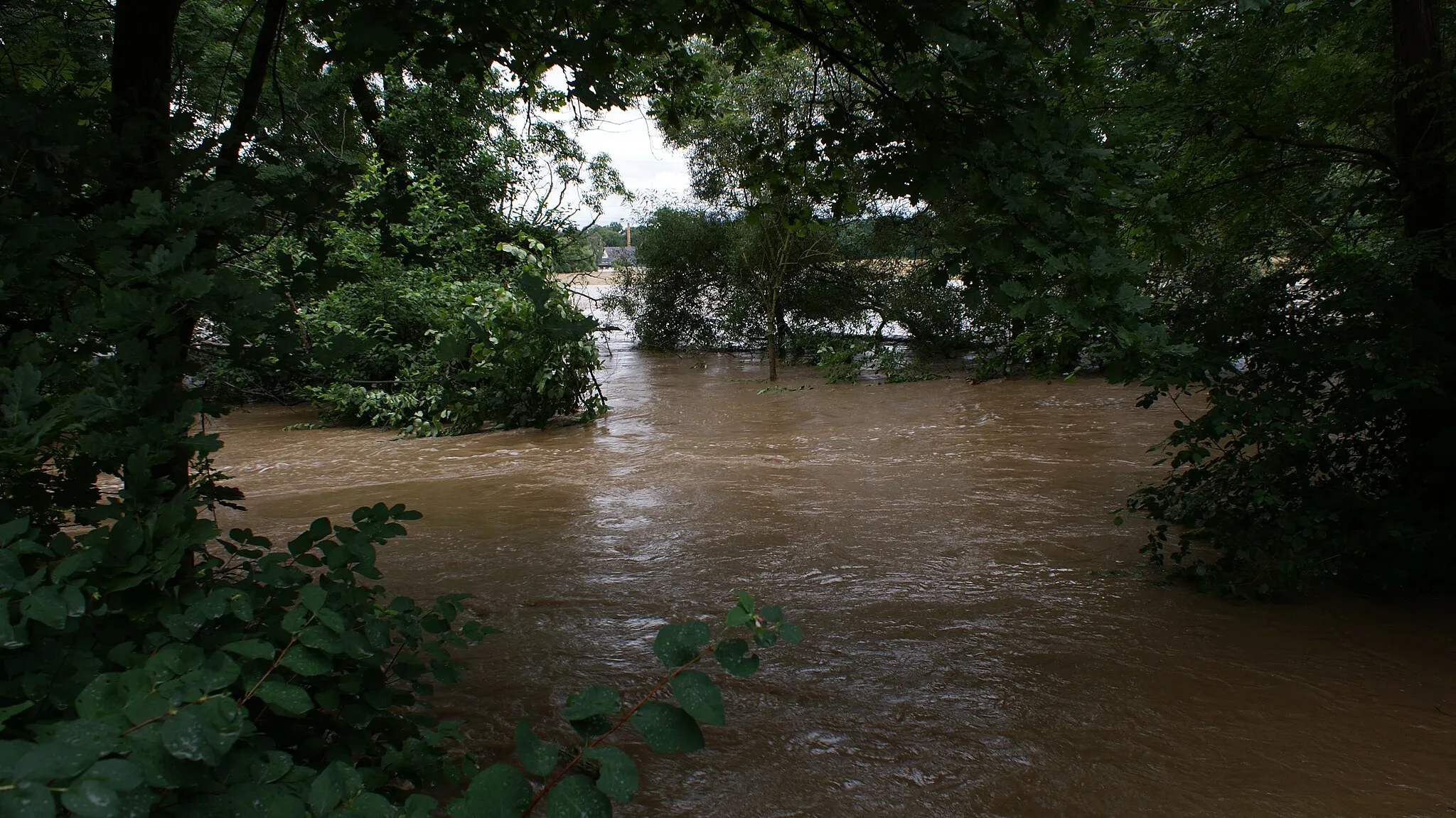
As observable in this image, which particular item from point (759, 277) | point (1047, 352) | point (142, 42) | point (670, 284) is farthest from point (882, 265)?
point (142, 42)

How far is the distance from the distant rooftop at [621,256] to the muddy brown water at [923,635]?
12.0 metres

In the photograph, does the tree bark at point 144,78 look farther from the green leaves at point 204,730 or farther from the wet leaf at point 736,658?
the wet leaf at point 736,658

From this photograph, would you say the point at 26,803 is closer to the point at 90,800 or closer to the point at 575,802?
the point at 90,800

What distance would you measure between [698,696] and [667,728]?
7 centimetres

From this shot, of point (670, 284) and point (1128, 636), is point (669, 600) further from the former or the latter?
point (670, 284)

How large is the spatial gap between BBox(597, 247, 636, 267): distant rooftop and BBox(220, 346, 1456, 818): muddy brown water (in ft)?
39.4

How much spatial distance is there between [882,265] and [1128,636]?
14.3 metres

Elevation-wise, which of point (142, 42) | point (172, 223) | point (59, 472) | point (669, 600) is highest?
point (142, 42)

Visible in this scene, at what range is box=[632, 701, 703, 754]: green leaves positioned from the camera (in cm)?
142

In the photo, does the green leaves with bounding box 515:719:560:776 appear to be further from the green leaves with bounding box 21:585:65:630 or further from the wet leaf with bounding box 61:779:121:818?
the green leaves with bounding box 21:585:65:630

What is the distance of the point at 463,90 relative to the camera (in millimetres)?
5289

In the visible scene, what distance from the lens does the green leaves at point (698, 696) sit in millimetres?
1430

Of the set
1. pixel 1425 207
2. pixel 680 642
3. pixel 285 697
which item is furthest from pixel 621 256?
pixel 680 642

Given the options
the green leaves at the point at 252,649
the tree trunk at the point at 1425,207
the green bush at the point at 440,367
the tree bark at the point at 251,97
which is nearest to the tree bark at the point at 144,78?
the tree bark at the point at 251,97
